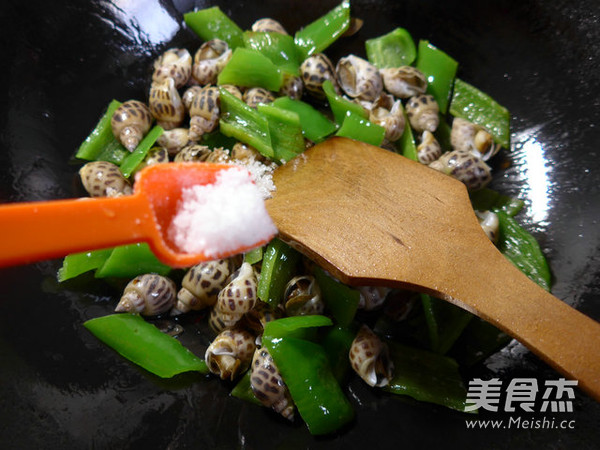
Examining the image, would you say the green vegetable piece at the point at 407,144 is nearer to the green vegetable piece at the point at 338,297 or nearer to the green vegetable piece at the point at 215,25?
the green vegetable piece at the point at 338,297

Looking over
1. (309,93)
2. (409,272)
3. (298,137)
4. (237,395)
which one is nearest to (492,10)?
(309,93)

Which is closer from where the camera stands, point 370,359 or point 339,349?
point 370,359

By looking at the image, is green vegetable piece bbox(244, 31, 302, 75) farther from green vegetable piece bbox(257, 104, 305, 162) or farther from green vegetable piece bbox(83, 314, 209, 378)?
green vegetable piece bbox(83, 314, 209, 378)

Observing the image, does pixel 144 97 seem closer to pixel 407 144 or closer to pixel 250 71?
pixel 250 71

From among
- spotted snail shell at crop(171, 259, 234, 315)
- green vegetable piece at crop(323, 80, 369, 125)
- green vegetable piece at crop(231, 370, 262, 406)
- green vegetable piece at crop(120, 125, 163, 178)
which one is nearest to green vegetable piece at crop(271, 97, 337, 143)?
green vegetable piece at crop(323, 80, 369, 125)

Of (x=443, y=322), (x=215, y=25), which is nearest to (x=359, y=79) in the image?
(x=215, y=25)
